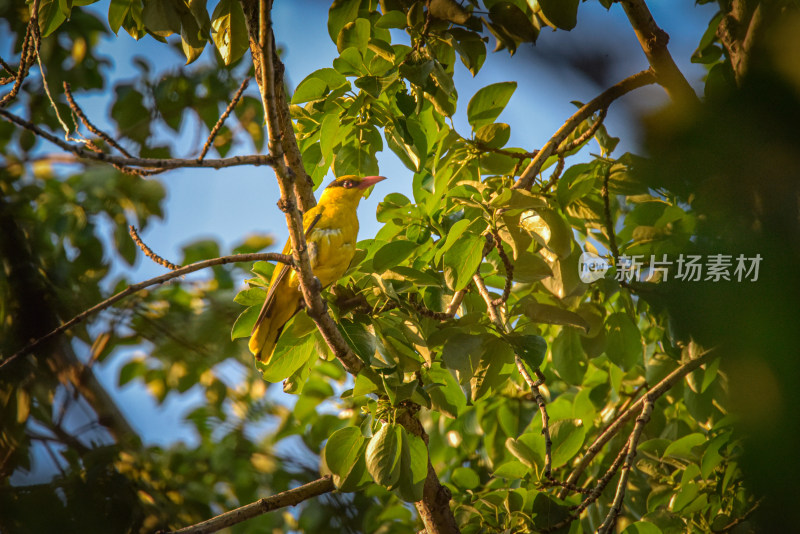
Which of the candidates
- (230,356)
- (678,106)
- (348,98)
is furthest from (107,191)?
(678,106)

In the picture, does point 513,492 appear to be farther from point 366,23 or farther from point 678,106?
point 678,106

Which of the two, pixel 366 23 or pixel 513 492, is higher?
pixel 366 23

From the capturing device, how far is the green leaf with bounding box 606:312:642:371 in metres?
2.54

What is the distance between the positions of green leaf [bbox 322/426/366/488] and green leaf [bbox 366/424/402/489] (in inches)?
3.8

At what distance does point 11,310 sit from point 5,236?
0.51 ft

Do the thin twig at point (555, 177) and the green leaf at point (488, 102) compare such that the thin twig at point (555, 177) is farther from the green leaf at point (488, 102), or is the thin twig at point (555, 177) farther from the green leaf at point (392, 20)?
the green leaf at point (392, 20)

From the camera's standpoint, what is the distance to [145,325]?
1280 mm

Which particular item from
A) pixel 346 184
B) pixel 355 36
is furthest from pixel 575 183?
pixel 346 184

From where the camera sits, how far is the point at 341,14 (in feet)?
7.50

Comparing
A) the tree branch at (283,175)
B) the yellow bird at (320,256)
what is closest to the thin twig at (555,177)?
the yellow bird at (320,256)

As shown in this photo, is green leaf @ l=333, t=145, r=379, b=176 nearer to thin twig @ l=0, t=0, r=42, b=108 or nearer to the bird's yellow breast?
the bird's yellow breast

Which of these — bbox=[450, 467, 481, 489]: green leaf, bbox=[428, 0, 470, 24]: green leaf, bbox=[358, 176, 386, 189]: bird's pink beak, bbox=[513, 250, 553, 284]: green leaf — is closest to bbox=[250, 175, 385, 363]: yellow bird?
bbox=[358, 176, 386, 189]: bird's pink beak

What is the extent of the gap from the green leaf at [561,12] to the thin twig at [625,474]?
4.16 ft

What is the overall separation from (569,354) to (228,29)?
1.75 meters
